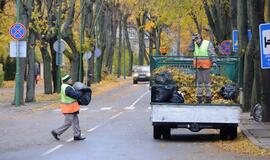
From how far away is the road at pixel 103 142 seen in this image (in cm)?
1397

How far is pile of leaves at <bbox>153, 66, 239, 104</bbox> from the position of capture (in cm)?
1717

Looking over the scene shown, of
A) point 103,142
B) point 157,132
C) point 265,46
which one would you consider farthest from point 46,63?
point 265,46

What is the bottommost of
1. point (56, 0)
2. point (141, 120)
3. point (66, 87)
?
point (141, 120)

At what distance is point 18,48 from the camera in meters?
30.3

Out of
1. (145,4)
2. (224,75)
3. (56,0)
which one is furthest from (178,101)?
(145,4)

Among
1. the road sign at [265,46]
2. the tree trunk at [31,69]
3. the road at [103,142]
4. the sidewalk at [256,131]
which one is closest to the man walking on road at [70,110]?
the road at [103,142]

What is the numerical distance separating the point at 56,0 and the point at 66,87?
23.7 metres

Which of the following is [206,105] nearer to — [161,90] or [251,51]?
[161,90]

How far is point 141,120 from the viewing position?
78.2ft

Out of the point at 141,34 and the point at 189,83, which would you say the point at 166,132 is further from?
the point at 141,34

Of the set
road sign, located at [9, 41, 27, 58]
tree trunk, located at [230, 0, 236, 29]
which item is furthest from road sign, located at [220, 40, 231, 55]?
road sign, located at [9, 41, 27, 58]

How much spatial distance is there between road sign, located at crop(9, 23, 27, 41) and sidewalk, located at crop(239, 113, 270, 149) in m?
11.1

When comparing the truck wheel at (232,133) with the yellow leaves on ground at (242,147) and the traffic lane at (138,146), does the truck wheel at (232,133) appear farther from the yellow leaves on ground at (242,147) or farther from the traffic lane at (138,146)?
the traffic lane at (138,146)

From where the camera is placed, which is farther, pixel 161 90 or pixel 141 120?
pixel 141 120
